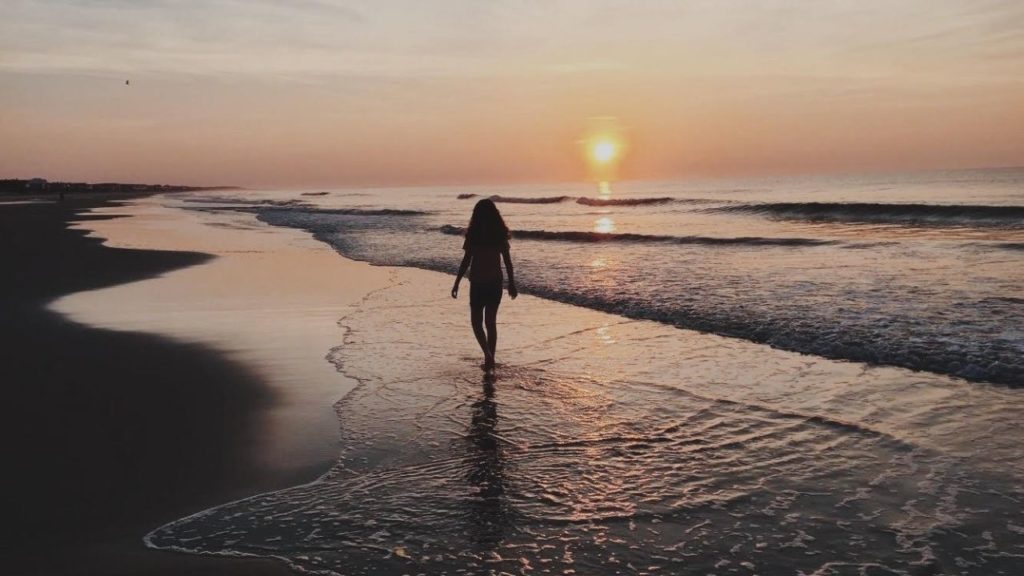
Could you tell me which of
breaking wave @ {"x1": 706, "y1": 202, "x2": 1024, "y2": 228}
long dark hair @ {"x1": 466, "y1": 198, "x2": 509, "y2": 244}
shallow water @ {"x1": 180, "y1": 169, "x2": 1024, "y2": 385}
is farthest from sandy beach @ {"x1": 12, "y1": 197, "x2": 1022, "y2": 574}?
breaking wave @ {"x1": 706, "y1": 202, "x2": 1024, "y2": 228}

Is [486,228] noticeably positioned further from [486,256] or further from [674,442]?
[674,442]

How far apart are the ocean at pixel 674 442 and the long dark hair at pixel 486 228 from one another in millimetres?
1476

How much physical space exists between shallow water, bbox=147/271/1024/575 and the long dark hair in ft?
5.03

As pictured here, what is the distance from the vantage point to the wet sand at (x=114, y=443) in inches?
160

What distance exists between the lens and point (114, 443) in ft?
18.8

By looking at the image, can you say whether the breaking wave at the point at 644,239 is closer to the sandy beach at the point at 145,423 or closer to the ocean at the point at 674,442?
the ocean at the point at 674,442

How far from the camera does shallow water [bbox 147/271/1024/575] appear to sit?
13.2ft

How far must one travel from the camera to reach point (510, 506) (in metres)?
4.65

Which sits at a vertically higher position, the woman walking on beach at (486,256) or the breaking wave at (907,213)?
the breaking wave at (907,213)

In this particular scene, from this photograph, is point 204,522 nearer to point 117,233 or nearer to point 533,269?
point 533,269

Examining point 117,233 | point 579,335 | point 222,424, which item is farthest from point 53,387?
point 117,233

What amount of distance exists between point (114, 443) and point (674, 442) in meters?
4.36

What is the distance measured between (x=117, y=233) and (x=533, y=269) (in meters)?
20.7

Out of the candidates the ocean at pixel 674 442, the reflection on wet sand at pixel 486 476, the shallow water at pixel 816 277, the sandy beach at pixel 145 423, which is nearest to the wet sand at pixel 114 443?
the sandy beach at pixel 145 423
